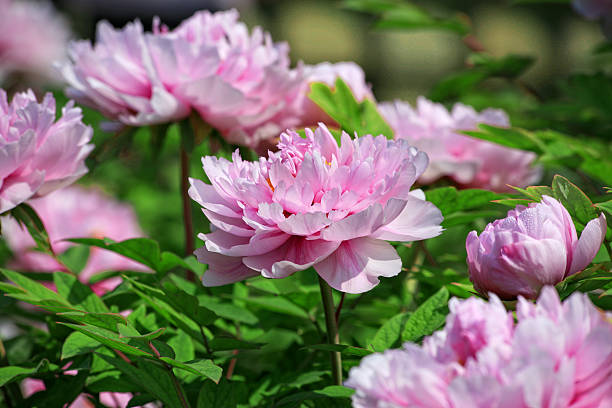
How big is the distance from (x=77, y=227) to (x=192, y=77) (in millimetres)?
666

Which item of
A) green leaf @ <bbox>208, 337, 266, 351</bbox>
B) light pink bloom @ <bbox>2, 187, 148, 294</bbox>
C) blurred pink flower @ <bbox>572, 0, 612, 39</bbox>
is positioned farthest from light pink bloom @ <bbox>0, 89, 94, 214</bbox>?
blurred pink flower @ <bbox>572, 0, 612, 39</bbox>

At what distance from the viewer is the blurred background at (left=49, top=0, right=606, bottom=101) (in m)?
5.35

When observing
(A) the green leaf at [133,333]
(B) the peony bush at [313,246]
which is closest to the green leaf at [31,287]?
(B) the peony bush at [313,246]

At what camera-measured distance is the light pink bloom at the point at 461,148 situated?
77 cm

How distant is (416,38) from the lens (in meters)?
5.54

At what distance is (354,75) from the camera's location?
2.79ft

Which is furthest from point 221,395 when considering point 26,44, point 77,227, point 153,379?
point 26,44

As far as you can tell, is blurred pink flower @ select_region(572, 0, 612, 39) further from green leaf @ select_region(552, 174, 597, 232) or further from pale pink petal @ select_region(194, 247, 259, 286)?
pale pink petal @ select_region(194, 247, 259, 286)

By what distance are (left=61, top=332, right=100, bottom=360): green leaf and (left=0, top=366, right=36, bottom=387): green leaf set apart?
1.4 inches

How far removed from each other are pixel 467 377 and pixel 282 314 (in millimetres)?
418

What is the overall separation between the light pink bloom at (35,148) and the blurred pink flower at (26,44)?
151cm

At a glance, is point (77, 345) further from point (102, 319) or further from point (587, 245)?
point (587, 245)

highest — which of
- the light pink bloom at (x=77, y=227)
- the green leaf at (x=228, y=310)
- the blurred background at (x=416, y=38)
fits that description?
the green leaf at (x=228, y=310)

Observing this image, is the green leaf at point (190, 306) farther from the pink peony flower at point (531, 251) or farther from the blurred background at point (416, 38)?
the blurred background at point (416, 38)
